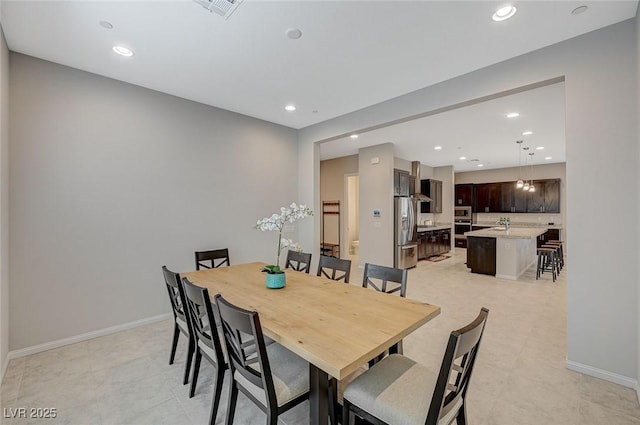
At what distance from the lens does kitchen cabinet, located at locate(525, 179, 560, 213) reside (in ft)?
28.1

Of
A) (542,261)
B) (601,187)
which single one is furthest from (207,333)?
(542,261)

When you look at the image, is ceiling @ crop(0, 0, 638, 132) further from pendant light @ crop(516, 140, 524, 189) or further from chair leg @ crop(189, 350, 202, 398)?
pendant light @ crop(516, 140, 524, 189)

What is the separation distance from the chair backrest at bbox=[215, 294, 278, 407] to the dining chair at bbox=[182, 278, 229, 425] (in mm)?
178

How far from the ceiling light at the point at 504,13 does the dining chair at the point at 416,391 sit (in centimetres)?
212

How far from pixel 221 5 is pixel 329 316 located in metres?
2.25

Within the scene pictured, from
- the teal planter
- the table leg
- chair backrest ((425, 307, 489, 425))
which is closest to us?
chair backrest ((425, 307, 489, 425))

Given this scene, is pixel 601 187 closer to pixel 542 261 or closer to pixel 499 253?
pixel 499 253

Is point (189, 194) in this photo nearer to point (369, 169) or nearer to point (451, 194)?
point (369, 169)

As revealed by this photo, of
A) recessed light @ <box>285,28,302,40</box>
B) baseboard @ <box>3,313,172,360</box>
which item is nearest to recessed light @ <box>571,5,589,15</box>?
recessed light @ <box>285,28,302,40</box>

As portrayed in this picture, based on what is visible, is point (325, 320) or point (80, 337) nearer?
point (325, 320)

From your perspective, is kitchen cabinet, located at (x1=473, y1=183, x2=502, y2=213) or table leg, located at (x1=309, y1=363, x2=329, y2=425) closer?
table leg, located at (x1=309, y1=363, x2=329, y2=425)

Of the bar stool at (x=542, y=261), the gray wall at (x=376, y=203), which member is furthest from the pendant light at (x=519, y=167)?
the gray wall at (x=376, y=203)

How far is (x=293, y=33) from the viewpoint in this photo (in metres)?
2.37

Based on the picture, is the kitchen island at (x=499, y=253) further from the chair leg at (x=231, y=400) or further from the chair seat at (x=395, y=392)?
the chair leg at (x=231, y=400)
